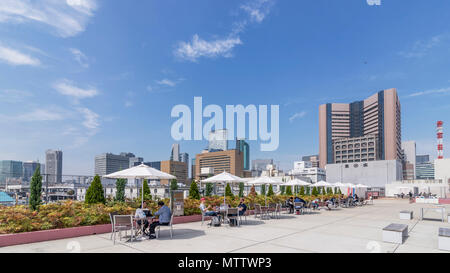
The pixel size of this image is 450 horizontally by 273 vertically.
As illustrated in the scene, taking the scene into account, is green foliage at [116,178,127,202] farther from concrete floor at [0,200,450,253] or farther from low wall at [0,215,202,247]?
concrete floor at [0,200,450,253]

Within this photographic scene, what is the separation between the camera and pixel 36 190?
10680mm

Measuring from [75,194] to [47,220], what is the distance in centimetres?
585

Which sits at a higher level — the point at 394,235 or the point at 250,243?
the point at 394,235

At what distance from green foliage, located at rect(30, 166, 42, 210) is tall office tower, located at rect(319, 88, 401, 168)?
131032mm

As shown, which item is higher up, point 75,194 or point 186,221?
point 75,194

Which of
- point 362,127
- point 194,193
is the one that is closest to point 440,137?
point 362,127

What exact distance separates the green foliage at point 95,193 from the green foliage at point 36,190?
6.67 feet

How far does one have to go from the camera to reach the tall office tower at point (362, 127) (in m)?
128

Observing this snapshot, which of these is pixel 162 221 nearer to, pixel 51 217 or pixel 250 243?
pixel 250 243

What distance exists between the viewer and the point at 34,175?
1080 cm

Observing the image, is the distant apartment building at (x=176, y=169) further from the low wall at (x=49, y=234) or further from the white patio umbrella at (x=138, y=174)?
the low wall at (x=49, y=234)

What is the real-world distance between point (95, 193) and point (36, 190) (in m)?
2.35
